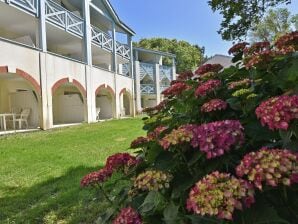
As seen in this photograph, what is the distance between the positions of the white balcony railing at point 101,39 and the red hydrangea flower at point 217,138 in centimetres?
2038

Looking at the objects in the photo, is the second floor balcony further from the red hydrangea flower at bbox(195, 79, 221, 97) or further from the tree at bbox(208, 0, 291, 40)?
the red hydrangea flower at bbox(195, 79, 221, 97)

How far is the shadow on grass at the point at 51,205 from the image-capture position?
13.1 feet

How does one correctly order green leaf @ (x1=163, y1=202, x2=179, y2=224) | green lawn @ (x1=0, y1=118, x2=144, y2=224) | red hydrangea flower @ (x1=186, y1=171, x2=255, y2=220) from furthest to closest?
1. green lawn @ (x1=0, y1=118, x2=144, y2=224)
2. green leaf @ (x1=163, y1=202, x2=179, y2=224)
3. red hydrangea flower @ (x1=186, y1=171, x2=255, y2=220)

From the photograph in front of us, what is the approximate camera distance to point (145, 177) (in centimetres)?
153

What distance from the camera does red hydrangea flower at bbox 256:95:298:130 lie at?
1223 mm

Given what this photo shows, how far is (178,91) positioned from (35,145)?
26.2 feet

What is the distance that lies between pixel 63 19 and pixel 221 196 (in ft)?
57.3

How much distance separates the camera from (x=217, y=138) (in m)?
1.35

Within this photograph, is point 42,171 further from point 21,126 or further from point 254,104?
point 21,126

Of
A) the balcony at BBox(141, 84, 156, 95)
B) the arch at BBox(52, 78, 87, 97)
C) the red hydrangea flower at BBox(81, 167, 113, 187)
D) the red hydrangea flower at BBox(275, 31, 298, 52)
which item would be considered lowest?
the red hydrangea flower at BBox(81, 167, 113, 187)

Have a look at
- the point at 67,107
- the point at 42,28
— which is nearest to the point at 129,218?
the point at 42,28

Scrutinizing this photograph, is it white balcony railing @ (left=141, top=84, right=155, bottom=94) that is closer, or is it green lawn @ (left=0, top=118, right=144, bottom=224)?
green lawn @ (left=0, top=118, right=144, bottom=224)

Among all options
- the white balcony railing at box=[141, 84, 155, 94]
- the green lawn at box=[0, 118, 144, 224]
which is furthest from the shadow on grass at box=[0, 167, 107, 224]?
the white balcony railing at box=[141, 84, 155, 94]

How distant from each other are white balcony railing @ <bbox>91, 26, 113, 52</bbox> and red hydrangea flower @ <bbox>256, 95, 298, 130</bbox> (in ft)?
67.3
